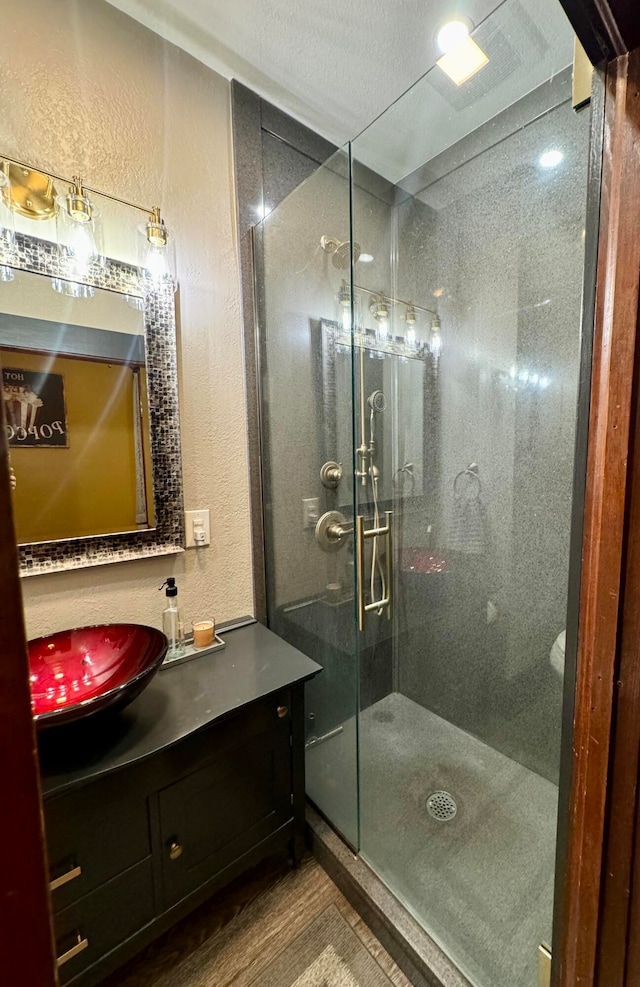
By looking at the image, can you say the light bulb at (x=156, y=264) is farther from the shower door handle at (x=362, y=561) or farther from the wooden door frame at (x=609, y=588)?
the wooden door frame at (x=609, y=588)

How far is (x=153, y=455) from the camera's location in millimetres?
1366

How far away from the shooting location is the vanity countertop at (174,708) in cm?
89

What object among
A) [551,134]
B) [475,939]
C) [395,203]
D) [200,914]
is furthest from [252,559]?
[551,134]

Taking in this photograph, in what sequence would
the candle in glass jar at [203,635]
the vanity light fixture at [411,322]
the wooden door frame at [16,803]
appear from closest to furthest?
the wooden door frame at [16,803], the candle in glass jar at [203,635], the vanity light fixture at [411,322]

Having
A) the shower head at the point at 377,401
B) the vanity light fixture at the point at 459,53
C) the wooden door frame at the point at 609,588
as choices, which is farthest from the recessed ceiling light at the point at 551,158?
the wooden door frame at the point at 609,588

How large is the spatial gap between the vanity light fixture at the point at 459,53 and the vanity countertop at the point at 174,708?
2.14 m

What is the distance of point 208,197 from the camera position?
1.47m

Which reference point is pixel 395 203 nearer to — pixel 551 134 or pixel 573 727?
pixel 551 134

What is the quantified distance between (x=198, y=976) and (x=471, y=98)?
3008 mm

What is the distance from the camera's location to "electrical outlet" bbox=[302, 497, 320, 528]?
1.60m

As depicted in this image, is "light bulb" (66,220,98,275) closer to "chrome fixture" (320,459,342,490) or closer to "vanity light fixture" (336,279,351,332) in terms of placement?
"vanity light fixture" (336,279,351,332)

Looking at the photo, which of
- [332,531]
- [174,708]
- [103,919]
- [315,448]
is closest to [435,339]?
[315,448]

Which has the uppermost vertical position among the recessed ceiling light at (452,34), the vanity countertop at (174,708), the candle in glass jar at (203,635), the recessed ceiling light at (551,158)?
the recessed ceiling light at (452,34)

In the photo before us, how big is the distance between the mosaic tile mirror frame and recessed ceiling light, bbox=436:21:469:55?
1.25 m
